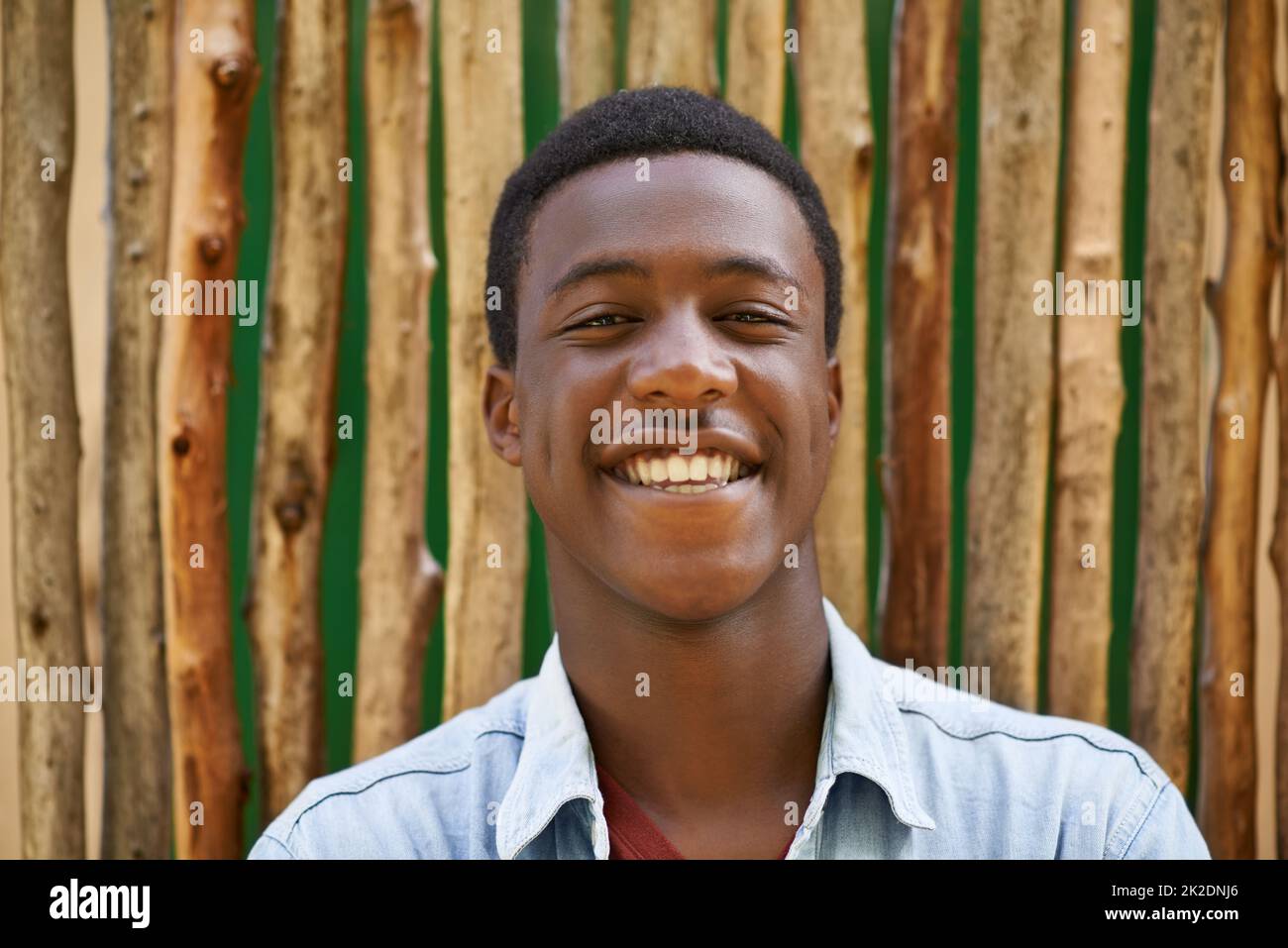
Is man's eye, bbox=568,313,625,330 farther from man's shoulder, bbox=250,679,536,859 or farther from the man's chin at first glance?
man's shoulder, bbox=250,679,536,859

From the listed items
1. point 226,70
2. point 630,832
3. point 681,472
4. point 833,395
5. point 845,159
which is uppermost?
point 226,70

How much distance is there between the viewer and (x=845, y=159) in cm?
229

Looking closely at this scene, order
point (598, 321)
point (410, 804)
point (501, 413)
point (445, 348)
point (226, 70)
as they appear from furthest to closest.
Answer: point (445, 348)
point (226, 70)
point (501, 413)
point (410, 804)
point (598, 321)

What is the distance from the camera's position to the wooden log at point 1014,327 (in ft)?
7.47

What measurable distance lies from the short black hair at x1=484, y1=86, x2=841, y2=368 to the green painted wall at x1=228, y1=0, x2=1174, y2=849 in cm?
52

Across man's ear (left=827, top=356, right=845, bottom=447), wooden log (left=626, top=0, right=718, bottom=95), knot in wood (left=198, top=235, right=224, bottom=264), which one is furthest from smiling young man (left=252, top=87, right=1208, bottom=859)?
knot in wood (left=198, top=235, right=224, bottom=264)

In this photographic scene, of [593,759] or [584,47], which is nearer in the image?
[593,759]

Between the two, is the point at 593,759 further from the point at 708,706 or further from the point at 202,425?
the point at 202,425

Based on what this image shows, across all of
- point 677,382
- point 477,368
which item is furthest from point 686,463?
point 477,368

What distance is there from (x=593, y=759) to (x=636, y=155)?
3.04ft

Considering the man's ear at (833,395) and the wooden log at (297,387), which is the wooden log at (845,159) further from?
the wooden log at (297,387)

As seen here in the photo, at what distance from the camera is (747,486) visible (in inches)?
61.4

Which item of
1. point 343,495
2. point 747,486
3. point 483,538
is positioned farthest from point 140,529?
point 747,486

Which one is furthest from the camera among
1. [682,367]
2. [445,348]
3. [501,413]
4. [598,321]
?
[445,348]
